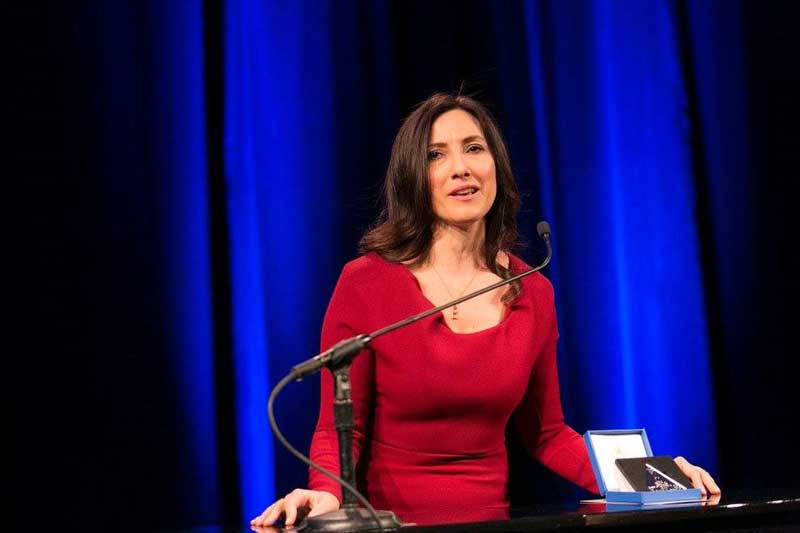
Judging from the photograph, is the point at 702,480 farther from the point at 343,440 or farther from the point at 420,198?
the point at 420,198

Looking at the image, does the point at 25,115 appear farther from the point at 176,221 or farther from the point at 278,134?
the point at 278,134

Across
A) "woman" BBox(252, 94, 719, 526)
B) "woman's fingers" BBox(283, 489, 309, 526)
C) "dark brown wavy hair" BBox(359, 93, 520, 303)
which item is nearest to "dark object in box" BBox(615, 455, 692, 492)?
"woman" BBox(252, 94, 719, 526)

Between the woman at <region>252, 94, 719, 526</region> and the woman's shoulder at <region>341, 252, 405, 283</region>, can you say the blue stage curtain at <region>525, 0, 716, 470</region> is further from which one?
the woman's shoulder at <region>341, 252, 405, 283</region>

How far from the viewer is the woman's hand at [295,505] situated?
1.54m

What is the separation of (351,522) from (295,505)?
284mm

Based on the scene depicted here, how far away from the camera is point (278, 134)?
270 cm

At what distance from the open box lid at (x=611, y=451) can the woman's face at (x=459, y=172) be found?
1.94ft

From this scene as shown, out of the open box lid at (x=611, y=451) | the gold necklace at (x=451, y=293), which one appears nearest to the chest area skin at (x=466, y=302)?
the gold necklace at (x=451, y=293)

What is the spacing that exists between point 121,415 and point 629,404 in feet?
4.70

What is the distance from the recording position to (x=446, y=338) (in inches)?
80.2

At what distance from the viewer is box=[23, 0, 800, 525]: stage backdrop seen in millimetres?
2508

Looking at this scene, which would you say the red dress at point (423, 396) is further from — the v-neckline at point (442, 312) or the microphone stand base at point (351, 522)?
the microphone stand base at point (351, 522)

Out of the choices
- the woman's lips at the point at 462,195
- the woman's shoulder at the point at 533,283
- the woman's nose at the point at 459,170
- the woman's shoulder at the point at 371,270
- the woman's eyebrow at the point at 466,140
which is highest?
the woman's eyebrow at the point at 466,140

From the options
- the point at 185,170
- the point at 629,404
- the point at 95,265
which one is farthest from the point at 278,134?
the point at 629,404
